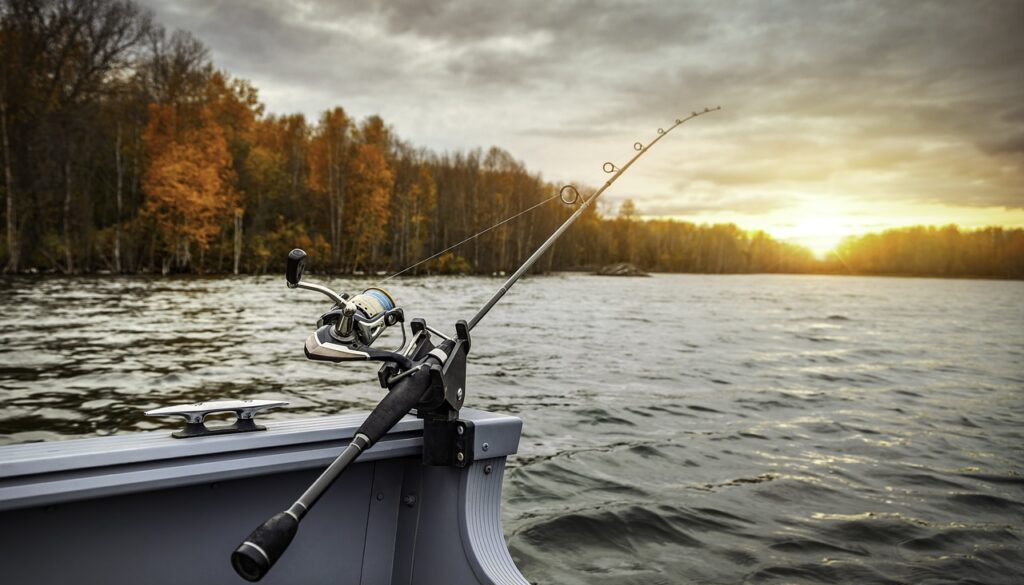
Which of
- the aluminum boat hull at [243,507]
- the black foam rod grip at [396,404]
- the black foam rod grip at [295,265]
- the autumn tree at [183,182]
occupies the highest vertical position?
the autumn tree at [183,182]

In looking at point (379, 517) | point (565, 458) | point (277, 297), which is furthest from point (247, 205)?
point (379, 517)

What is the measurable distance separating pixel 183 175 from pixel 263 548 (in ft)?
125

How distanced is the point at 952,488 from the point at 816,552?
242 cm

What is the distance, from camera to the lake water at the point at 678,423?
15.5 feet

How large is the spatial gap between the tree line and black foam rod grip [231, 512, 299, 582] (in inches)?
629

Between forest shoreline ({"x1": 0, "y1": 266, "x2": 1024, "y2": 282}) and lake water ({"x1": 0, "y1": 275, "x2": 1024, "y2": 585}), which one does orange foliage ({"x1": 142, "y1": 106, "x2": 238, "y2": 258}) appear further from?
lake water ({"x1": 0, "y1": 275, "x2": 1024, "y2": 585})

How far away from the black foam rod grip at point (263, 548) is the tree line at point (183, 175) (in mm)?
15964

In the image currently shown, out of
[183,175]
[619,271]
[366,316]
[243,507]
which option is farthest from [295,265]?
[619,271]

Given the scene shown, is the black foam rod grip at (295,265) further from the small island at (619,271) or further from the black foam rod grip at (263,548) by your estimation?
the small island at (619,271)

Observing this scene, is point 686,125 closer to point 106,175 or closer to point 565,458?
point 565,458

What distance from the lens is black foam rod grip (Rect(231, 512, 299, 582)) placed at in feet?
4.95

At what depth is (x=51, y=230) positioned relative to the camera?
31.4 meters

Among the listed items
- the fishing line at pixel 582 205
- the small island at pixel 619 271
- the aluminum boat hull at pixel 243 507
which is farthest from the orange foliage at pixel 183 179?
the small island at pixel 619 271

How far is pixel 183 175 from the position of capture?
35344mm
